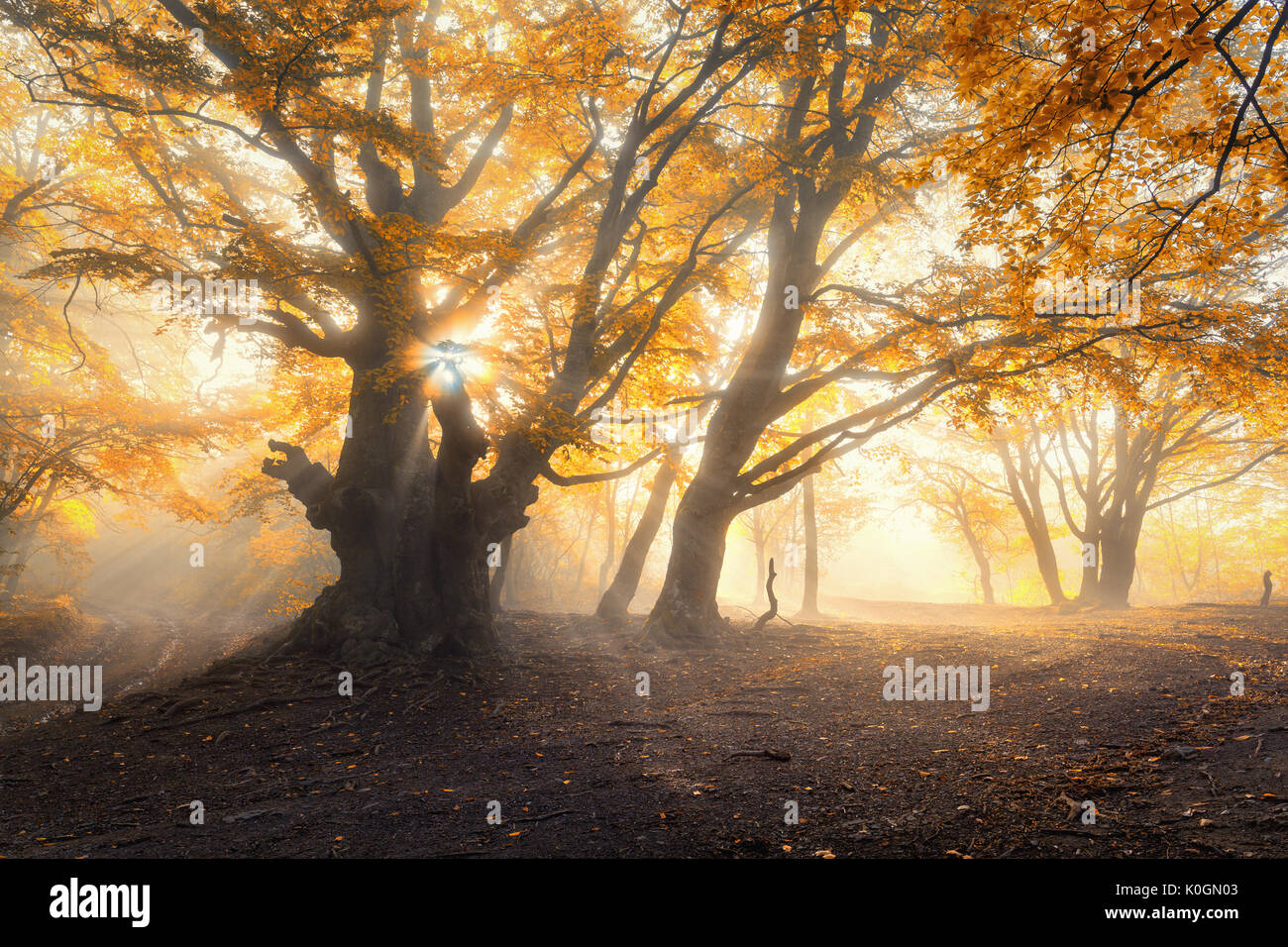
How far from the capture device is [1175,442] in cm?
1698

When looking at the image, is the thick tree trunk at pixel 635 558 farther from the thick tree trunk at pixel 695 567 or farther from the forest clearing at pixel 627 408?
the thick tree trunk at pixel 695 567

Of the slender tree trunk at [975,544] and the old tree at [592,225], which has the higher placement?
the old tree at [592,225]

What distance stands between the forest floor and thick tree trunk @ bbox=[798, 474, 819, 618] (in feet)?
34.7

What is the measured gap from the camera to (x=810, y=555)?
20.5 metres

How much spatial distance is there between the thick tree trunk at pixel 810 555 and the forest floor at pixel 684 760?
10564mm

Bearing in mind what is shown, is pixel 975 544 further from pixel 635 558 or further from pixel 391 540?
pixel 391 540

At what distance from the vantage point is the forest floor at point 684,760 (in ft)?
10.8

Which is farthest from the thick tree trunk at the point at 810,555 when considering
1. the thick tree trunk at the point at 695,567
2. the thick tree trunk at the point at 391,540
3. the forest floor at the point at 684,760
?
the thick tree trunk at the point at 391,540

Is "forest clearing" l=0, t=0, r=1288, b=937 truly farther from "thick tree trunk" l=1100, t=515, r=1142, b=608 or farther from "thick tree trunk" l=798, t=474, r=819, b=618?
"thick tree trunk" l=798, t=474, r=819, b=618

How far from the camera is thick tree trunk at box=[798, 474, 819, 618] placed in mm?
19938

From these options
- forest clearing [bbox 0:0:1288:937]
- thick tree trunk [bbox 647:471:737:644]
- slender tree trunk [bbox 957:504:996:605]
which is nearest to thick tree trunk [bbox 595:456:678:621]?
forest clearing [bbox 0:0:1288:937]

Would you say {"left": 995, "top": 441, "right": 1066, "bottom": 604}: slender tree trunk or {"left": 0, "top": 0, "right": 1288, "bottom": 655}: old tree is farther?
{"left": 995, "top": 441, "right": 1066, "bottom": 604}: slender tree trunk

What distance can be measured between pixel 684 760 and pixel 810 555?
651 inches
